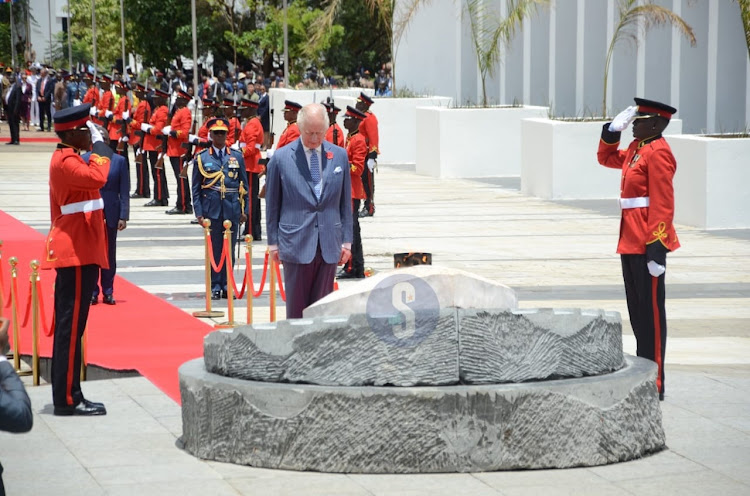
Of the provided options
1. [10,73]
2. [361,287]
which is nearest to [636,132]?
[361,287]

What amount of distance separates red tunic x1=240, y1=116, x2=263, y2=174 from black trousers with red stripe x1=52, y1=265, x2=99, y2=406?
31.3 ft

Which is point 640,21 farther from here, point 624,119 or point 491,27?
point 624,119

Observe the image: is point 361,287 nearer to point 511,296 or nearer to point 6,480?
point 511,296


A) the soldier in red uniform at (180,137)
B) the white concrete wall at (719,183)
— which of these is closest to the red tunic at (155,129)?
the soldier in red uniform at (180,137)

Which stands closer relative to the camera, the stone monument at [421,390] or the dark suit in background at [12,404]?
the dark suit in background at [12,404]

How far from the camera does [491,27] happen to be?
3125 centimetres

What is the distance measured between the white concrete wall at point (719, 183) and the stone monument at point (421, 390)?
39.4ft

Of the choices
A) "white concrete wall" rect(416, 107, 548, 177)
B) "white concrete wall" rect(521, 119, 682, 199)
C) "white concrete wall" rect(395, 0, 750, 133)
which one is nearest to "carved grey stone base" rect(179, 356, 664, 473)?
"white concrete wall" rect(521, 119, 682, 199)

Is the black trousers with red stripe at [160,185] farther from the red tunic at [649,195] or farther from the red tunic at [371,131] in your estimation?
the red tunic at [649,195]

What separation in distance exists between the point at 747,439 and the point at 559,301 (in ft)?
17.2

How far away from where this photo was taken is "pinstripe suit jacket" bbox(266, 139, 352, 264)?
8.49 meters

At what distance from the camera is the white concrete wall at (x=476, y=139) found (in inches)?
1057

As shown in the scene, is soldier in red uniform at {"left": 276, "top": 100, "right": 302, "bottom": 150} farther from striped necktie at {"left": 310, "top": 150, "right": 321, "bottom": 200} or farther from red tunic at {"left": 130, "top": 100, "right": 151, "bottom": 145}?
striped necktie at {"left": 310, "top": 150, "right": 321, "bottom": 200}

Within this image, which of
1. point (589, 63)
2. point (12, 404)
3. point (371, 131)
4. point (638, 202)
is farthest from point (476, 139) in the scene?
point (12, 404)
